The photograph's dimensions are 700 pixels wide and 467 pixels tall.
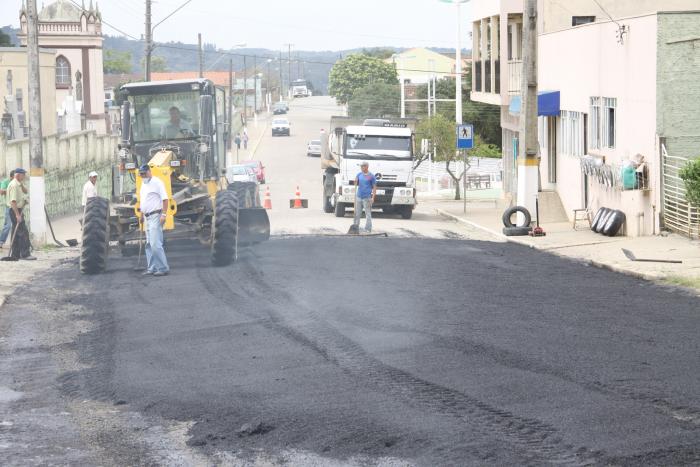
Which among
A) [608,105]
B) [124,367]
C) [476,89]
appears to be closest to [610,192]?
[608,105]

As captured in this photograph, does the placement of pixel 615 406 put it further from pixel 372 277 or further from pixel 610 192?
pixel 610 192

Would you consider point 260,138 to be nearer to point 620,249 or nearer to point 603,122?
point 603,122

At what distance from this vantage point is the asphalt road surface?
28.1 feet

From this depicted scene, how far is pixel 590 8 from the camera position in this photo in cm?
3825

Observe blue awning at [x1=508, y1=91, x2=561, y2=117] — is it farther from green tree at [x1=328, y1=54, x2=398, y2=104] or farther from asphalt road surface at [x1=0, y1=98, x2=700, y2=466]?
green tree at [x1=328, y1=54, x2=398, y2=104]

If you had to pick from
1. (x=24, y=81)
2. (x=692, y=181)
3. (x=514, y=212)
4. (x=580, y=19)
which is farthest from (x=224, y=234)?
(x=24, y=81)

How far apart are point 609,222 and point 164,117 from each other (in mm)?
10628

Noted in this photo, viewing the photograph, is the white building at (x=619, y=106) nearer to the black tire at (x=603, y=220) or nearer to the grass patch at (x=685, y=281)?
the black tire at (x=603, y=220)

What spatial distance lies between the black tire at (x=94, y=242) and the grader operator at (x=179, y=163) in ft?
0.08

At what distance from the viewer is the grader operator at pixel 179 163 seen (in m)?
19.6

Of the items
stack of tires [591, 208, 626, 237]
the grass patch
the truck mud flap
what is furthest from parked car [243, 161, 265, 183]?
the grass patch

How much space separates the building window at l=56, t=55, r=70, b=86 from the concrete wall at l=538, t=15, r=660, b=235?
166 feet

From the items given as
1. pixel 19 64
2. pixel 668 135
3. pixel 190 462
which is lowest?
pixel 190 462

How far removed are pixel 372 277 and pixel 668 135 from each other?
982cm
